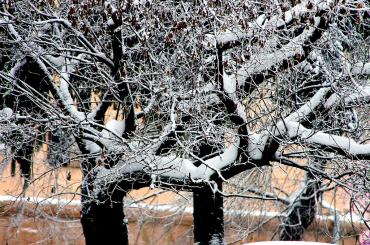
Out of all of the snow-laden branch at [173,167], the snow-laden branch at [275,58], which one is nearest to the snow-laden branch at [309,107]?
the snow-laden branch at [275,58]

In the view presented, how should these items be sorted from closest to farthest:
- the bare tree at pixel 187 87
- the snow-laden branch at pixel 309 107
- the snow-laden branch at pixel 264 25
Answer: the snow-laden branch at pixel 264 25 → the bare tree at pixel 187 87 → the snow-laden branch at pixel 309 107

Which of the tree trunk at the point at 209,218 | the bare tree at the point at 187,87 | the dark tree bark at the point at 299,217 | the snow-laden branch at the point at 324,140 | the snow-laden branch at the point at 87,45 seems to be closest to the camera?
the bare tree at the point at 187,87

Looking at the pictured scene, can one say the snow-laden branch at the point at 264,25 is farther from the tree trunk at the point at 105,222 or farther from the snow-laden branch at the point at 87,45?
the tree trunk at the point at 105,222

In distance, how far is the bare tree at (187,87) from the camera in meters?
7.98

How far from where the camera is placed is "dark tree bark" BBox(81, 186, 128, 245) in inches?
395

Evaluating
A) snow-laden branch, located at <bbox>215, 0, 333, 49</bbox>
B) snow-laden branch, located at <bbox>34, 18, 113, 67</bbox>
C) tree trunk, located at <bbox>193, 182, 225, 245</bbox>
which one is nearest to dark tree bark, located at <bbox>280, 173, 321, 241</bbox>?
tree trunk, located at <bbox>193, 182, 225, 245</bbox>

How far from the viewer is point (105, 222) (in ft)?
33.5

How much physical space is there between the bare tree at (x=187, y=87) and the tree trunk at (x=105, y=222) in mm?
19

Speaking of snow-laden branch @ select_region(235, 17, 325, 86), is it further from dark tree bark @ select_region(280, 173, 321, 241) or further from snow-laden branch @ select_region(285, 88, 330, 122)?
dark tree bark @ select_region(280, 173, 321, 241)

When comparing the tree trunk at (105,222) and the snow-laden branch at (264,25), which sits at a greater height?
the snow-laden branch at (264,25)

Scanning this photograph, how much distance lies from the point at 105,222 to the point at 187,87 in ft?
8.71

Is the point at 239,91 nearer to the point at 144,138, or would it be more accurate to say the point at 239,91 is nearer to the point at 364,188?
the point at 144,138

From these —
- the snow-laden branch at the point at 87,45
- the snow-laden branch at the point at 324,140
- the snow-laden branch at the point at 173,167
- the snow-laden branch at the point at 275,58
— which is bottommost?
the snow-laden branch at the point at 173,167

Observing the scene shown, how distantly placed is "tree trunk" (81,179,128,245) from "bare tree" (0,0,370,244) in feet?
0.06
